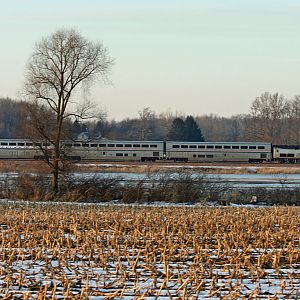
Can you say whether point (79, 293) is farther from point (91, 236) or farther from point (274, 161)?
point (274, 161)

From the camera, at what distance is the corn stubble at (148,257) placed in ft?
38.6

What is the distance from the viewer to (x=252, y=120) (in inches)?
5404

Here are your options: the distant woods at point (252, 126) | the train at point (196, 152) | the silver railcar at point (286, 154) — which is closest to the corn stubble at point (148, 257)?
the train at point (196, 152)

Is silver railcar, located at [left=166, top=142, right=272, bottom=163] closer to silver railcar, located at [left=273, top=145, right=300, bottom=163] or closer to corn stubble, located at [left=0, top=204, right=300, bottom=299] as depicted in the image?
silver railcar, located at [left=273, top=145, right=300, bottom=163]

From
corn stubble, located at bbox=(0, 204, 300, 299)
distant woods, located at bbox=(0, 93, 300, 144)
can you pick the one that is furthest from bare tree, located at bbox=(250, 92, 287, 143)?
corn stubble, located at bbox=(0, 204, 300, 299)

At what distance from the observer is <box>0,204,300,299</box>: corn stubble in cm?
1177

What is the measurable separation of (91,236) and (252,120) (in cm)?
12155

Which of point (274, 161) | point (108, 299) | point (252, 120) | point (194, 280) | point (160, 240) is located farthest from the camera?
point (252, 120)

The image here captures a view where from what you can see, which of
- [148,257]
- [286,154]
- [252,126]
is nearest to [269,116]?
[252,126]

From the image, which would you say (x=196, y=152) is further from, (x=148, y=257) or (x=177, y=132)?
(x=148, y=257)

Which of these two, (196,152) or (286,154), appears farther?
(286,154)

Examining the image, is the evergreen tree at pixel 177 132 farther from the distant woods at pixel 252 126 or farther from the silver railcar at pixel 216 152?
the silver railcar at pixel 216 152

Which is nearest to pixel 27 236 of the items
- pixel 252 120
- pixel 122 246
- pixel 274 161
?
pixel 122 246

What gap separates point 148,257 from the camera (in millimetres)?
14781
